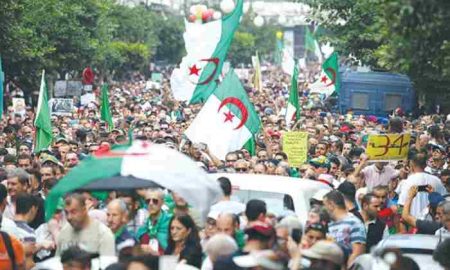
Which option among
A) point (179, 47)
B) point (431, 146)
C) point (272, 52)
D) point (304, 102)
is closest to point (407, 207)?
point (431, 146)

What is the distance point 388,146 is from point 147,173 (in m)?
7.81

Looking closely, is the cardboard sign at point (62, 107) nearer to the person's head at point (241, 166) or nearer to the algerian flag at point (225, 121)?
the algerian flag at point (225, 121)

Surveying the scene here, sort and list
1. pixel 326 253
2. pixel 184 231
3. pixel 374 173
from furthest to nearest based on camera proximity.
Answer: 1. pixel 374 173
2. pixel 184 231
3. pixel 326 253

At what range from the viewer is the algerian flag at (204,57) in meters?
Answer: 25.9

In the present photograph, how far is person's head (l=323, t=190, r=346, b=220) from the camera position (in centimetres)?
1251

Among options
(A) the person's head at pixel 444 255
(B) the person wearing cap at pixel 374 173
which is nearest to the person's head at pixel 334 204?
(A) the person's head at pixel 444 255

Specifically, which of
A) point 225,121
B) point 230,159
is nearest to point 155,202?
point 230,159

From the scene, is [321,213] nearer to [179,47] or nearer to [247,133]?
[247,133]

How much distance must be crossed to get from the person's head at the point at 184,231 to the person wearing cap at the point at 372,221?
2574mm

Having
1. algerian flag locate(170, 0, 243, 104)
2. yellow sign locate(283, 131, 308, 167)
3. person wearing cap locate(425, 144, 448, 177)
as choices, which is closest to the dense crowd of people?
person wearing cap locate(425, 144, 448, 177)

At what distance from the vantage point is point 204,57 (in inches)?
1037

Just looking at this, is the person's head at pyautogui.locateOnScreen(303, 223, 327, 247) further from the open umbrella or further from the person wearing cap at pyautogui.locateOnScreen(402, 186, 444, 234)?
the person wearing cap at pyautogui.locateOnScreen(402, 186, 444, 234)

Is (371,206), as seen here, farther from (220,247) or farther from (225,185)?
(220,247)

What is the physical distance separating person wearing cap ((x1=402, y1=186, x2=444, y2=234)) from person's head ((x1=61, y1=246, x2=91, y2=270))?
433cm
